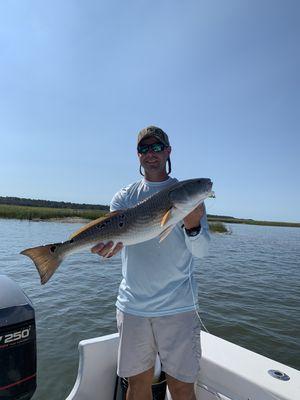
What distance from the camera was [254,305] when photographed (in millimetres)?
10828

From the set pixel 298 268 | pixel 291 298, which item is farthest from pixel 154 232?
pixel 298 268

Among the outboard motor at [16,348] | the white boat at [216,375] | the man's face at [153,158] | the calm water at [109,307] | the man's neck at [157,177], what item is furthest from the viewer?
the calm water at [109,307]

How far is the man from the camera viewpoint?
3.01 meters

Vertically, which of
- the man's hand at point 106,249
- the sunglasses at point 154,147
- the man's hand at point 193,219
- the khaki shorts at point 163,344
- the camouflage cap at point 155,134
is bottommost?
the khaki shorts at point 163,344

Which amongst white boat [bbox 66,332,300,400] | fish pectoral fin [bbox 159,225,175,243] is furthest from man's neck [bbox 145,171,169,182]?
white boat [bbox 66,332,300,400]

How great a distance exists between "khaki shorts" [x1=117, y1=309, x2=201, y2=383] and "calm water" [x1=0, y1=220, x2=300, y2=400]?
9.79ft

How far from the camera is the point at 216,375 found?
3.88 meters

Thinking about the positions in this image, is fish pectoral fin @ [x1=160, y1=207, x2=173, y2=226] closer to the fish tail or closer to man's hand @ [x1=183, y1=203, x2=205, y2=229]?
man's hand @ [x1=183, y1=203, x2=205, y2=229]

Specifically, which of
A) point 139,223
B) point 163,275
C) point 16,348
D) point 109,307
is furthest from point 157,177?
point 109,307

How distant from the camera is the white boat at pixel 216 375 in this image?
3572 mm

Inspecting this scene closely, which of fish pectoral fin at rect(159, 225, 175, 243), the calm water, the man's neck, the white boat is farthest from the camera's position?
the calm water

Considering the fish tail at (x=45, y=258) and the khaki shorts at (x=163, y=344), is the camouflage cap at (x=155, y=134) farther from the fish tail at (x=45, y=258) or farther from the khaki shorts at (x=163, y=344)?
the khaki shorts at (x=163, y=344)

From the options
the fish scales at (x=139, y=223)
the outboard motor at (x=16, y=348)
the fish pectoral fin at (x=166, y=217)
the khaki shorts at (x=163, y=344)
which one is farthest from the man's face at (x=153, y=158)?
the outboard motor at (x=16, y=348)

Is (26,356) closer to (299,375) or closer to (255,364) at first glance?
(255,364)
